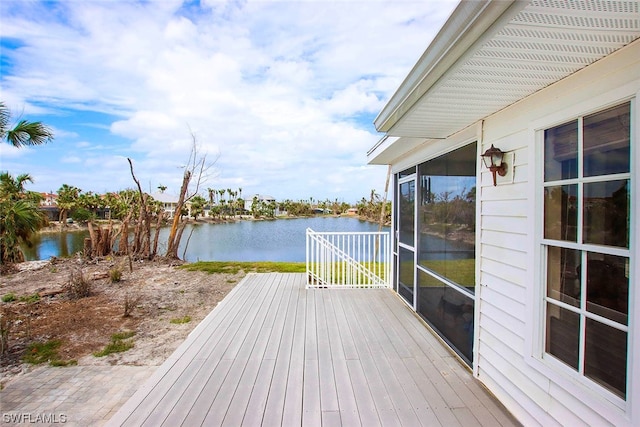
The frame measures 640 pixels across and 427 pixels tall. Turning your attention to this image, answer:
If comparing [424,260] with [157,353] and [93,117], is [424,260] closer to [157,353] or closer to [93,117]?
[157,353]

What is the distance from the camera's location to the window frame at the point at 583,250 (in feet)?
4.23

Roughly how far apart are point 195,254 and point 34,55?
10.1 metres

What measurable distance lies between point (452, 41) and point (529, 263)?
1.45 metres

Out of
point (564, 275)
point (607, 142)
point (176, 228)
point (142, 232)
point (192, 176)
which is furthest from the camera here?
point (192, 176)

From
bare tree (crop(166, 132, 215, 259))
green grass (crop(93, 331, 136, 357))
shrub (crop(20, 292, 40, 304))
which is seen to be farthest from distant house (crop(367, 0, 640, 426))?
bare tree (crop(166, 132, 215, 259))

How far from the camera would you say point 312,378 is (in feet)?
8.45

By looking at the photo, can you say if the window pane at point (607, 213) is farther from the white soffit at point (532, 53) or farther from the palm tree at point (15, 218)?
the palm tree at point (15, 218)

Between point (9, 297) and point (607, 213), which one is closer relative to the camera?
point (607, 213)

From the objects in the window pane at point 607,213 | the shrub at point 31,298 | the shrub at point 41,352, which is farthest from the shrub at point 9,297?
the window pane at point 607,213

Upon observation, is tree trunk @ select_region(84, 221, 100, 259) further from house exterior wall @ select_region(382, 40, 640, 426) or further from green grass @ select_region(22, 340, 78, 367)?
house exterior wall @ select_region(382, 40, 640, 426)

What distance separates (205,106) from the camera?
37.5 ft

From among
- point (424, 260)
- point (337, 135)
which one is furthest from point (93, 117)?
point (424, 260)

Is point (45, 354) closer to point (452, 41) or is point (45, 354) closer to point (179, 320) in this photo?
point (179, 320)

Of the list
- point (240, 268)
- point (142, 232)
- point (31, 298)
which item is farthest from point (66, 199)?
point (240, 268)
